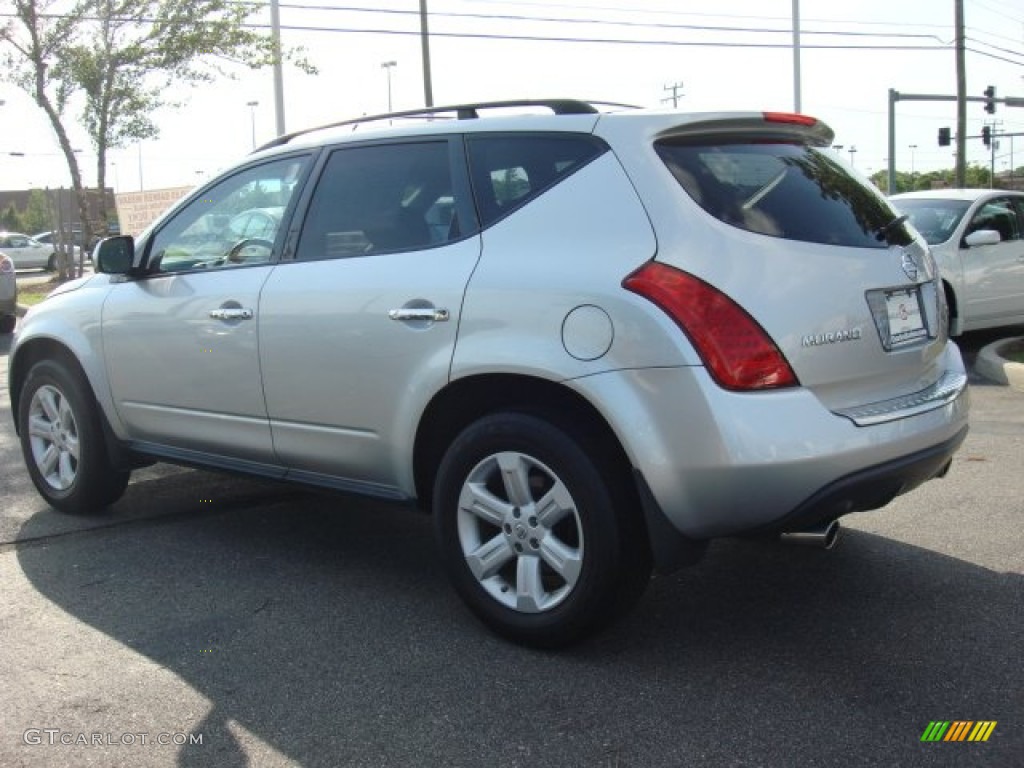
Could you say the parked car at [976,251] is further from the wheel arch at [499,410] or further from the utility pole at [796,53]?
the utility pole at [796,53]

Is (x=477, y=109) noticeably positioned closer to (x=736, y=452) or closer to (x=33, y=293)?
(x=736, y=452)

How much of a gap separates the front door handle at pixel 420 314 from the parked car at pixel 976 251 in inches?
290

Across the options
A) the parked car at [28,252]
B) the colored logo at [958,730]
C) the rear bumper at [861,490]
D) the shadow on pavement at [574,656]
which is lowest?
the colored logo at [958,730]

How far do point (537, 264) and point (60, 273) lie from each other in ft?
65.4

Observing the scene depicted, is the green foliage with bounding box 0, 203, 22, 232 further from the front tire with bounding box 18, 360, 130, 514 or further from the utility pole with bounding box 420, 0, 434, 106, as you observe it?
the front tire with bounding box 18, 360, 130, 514

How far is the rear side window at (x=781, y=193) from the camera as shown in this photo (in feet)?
10.7

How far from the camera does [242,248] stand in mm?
4395

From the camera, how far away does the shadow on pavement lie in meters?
2.86

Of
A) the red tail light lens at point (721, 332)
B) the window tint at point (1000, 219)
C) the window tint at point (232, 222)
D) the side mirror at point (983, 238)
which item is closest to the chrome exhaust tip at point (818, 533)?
the red tail light lens at point (721, 332)

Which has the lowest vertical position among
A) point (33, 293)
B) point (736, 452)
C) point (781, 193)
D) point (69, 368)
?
point (736, 452)

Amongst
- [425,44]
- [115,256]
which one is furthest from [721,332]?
[425,44]

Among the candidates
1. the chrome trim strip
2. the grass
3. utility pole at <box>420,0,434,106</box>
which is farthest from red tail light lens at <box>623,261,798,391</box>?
utility pole at <box>420,0,434,106</box>

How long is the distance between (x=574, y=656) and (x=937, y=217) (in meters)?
8.27

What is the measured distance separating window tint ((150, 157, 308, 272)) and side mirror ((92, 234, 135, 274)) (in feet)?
0.34
